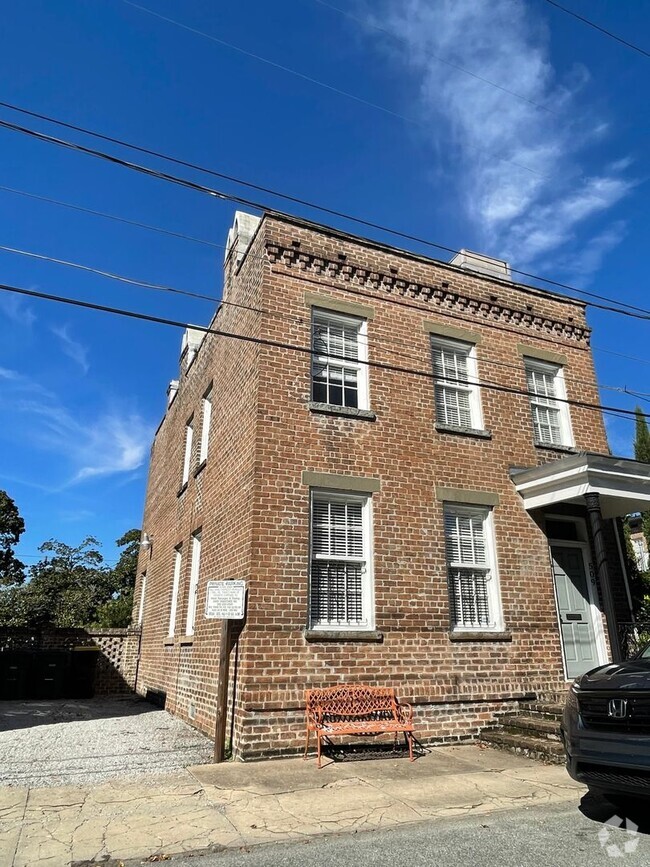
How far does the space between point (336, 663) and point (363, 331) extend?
→ 5522mm

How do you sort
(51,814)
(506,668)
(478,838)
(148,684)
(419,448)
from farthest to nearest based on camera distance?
(148,684) → (419,448) → (506,668) → (51,814) → (478,838)

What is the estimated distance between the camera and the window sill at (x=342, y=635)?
27.1 ft

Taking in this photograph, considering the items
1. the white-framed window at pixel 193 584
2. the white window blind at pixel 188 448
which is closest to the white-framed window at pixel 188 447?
the white window blind at pixel 188 448

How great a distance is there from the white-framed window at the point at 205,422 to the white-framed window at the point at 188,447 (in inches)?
39.4

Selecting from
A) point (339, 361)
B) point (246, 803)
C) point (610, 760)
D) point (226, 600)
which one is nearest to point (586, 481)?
point (339, 361)

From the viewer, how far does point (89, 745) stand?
27.6 ft

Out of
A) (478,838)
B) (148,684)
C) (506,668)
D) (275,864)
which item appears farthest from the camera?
(148,684)

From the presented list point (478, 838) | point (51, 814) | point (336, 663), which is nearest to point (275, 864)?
point (478, 838)

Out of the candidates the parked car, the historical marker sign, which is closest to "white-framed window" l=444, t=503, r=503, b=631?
the historical marker sign

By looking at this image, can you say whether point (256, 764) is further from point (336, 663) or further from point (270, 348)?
point (270, 348)

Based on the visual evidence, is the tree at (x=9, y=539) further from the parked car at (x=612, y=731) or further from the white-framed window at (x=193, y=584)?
the parked car at (x=612, y=731)

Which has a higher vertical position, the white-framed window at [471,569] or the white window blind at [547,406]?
the white window blind at [547,406]

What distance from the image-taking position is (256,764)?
7344mm

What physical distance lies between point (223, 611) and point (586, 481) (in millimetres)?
6116
